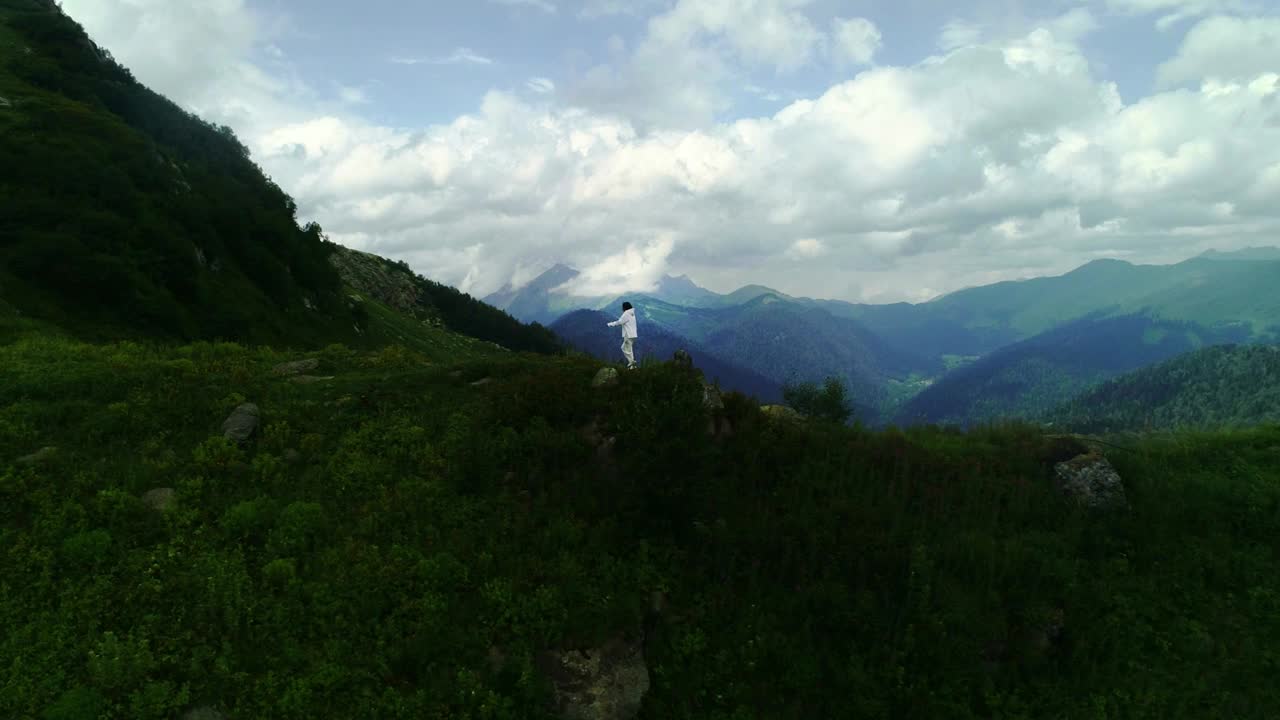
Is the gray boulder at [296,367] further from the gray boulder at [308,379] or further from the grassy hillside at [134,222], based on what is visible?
the grassy hillside at [134,222]

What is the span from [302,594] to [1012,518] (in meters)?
13.4

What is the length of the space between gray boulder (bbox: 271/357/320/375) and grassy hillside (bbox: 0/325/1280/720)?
295cm

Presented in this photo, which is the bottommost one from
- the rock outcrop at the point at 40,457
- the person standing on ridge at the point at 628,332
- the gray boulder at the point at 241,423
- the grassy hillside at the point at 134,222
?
the rock outcrop at the point at 40,457

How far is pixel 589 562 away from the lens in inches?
421

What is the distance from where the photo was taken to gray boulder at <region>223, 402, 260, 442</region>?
42.0 feet

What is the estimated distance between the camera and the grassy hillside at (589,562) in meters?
8.54

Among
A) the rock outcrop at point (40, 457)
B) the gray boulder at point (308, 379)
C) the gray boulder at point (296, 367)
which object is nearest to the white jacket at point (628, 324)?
the gray boulder at point (308, 379)

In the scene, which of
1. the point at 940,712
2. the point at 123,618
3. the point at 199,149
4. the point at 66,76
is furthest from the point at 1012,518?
the point at 199,149

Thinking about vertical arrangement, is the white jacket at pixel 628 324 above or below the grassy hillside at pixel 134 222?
below

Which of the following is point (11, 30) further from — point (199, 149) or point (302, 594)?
point (302, 594)

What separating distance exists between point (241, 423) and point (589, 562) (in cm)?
843

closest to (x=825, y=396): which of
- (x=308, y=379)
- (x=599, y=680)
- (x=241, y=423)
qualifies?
(x=308, y=379)

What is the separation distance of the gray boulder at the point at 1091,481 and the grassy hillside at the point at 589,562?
0.35m

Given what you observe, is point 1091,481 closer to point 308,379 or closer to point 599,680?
point 599,680
